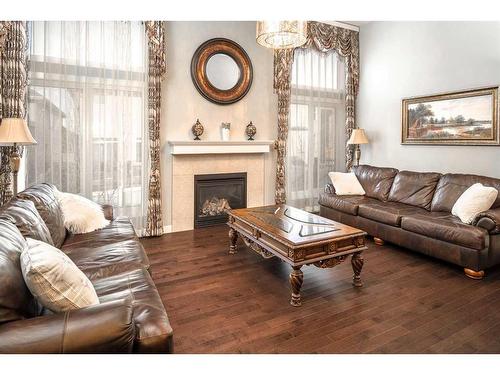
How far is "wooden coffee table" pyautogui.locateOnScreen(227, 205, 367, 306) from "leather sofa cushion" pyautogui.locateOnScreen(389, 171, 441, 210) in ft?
5.79

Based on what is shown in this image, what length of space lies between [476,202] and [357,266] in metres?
1.51

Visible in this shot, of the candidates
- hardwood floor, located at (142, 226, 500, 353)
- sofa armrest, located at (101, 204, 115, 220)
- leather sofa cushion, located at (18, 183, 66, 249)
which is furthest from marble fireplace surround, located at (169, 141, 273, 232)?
leather sofa cushion, located at (18, 183, 66, 249)

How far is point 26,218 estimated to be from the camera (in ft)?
6.32

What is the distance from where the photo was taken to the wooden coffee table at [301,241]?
238cm

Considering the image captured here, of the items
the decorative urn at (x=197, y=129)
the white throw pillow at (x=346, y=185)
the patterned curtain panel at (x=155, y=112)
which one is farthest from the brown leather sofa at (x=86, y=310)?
the white throw pillow at (x=346, y=185)

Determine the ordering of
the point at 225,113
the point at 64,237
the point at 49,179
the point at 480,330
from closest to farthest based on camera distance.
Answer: the point at 480,330 → the point at 64,237 → the point at 49,179 → the point at 225,113

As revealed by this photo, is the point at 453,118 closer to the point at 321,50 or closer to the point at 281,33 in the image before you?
the point at 321,50

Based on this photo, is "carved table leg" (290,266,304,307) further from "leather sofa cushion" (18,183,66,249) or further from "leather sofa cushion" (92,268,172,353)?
"leather sofa cushion" (18,183,66,249)

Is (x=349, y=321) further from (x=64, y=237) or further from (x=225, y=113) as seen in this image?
(x=225, y=113)

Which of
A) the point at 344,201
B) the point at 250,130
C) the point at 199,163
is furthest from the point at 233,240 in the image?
the point at 250,130

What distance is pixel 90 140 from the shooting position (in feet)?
12.4

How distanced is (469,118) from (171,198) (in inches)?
162

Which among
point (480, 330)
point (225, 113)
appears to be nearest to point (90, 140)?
point (225, 113)

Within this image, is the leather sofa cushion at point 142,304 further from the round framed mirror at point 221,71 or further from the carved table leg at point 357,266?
the round framed mirror at point 221,71
